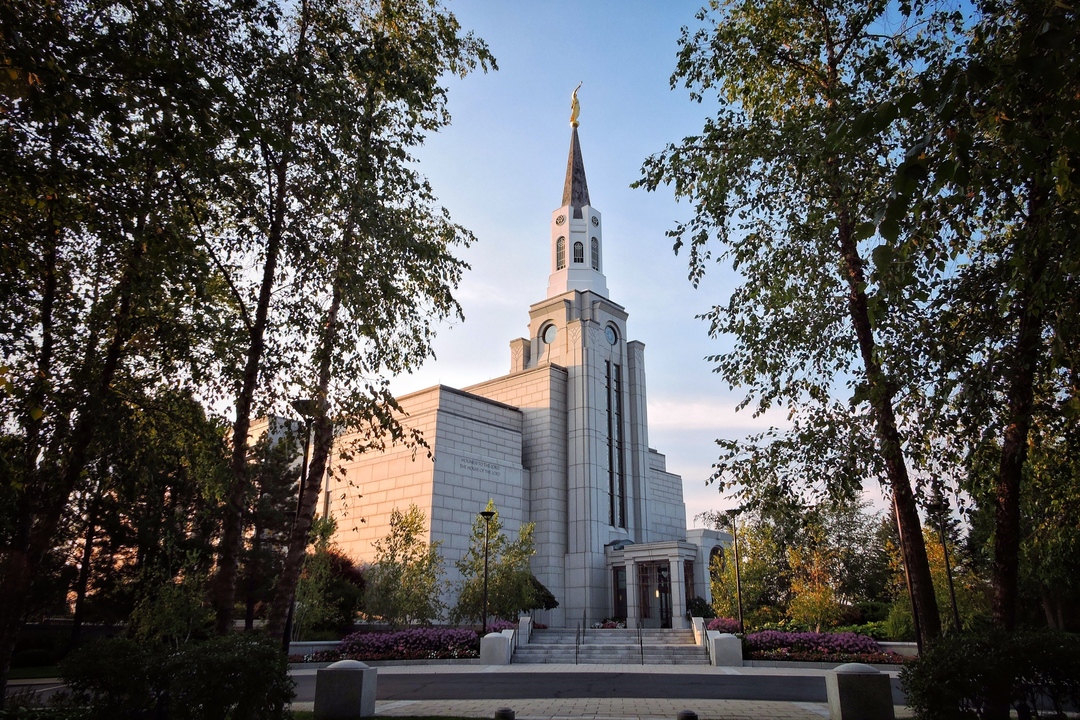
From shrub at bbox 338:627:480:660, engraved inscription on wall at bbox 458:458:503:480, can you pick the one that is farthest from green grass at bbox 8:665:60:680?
engraved inscription on wall at bbox 458:458:503:480

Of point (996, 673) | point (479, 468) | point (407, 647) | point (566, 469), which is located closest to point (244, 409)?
point (996, 673)

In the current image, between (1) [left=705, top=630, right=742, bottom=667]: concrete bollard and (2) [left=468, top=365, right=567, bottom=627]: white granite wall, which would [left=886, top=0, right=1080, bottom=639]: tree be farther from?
(2) [left=468, top=365, right=567, bottom=627]: white granite wall

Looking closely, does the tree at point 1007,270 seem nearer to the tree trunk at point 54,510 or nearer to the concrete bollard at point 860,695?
the concrete bollard at point 860,695

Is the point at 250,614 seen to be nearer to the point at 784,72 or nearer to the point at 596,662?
the point at 596,662

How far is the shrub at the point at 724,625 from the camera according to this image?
2773 cm

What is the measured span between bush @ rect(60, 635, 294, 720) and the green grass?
15553 mm

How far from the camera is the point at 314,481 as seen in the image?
475 inches

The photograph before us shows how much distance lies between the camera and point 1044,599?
97.0ft

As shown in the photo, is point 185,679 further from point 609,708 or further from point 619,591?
point 619,591

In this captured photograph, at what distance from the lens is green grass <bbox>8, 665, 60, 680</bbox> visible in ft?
70.4

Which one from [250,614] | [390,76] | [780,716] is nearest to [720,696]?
[780,716]

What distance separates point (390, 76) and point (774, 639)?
21.6 m

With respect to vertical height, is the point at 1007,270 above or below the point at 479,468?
below

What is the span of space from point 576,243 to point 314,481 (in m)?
36.7
